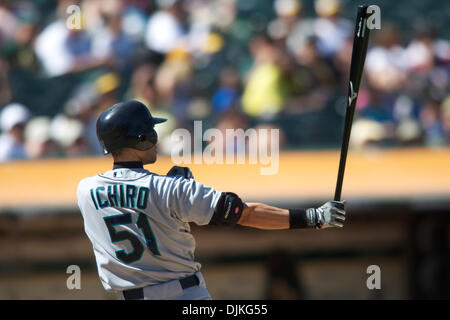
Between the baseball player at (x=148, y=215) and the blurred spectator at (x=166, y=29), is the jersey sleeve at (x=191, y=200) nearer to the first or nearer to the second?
the baseball player at (x=148, y=215)

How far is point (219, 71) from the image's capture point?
7734mm

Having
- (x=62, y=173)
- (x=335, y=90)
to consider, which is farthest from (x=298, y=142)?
(x=62, y=173)

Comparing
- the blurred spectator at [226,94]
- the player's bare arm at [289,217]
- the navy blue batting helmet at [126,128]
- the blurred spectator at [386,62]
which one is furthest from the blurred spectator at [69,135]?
the player's bare arm at [289,217]

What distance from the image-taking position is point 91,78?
313 inches

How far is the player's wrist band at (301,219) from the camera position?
3.15 metres

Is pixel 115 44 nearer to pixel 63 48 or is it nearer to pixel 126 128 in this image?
pixel 63 48

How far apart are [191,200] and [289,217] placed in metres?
0.43

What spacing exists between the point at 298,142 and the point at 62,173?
2199 millimetres

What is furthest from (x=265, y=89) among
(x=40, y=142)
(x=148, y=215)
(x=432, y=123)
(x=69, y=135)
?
(x=148, y=215)

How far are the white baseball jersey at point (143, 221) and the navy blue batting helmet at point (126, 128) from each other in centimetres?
11

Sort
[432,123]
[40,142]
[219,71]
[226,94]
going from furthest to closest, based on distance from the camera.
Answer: [219,71], [226,94], [40,142], [432,123]

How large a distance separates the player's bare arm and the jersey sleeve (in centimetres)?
16

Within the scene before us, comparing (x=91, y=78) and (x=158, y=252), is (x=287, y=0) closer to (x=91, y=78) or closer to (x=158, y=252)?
(x=91, y=78)

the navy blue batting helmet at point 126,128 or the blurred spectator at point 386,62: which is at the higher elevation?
the blurred spectator at point 386,62
